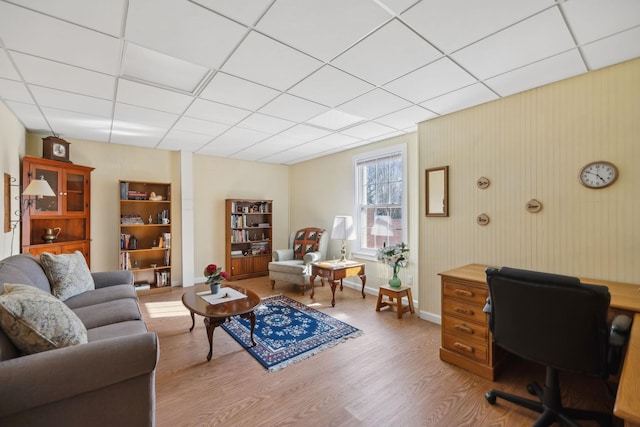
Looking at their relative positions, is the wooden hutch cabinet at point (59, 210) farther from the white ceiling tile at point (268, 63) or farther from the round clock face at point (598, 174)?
the round clock face at point (598, 174)

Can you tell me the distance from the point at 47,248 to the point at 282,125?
3295mm

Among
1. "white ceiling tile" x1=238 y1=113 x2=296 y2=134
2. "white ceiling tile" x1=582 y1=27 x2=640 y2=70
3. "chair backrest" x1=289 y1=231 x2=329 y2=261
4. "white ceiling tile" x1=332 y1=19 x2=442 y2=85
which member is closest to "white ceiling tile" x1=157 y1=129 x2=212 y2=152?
"white ceiling tile" x1=238 y1=113 x2=296 y2=134

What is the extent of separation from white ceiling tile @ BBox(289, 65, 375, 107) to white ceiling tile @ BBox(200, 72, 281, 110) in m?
0.28

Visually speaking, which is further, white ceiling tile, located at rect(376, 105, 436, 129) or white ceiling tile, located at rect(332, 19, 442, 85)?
white ceiling tile, located at rect(376, 105, 436, 129)

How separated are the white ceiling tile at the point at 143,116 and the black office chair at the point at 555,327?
3.55 m

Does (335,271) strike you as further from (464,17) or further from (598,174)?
(464,17)

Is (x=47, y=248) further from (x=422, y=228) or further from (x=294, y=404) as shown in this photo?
(x=422, y=228)

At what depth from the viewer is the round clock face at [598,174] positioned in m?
2.15

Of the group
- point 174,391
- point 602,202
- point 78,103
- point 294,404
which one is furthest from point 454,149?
point 78,103

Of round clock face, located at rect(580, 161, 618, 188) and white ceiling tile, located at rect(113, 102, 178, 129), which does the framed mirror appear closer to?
round clock face, located at rect(580, 161, 618, 188)

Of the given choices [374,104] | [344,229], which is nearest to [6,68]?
[374,104]

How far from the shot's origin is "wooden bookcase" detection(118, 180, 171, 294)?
14.5 feet

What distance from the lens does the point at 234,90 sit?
2518mm

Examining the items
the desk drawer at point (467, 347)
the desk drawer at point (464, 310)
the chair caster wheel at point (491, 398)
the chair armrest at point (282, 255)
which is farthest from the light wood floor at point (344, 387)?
the chair armrest at point (282, 255)
